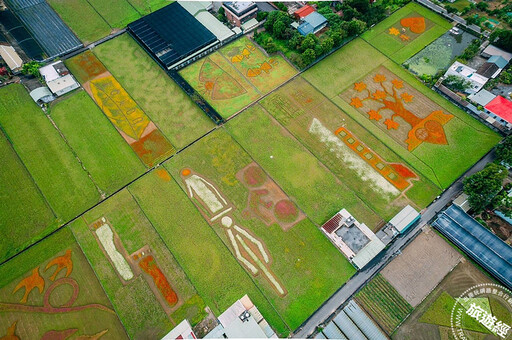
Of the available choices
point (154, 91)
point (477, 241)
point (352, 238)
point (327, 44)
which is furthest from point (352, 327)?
point (154, 91)

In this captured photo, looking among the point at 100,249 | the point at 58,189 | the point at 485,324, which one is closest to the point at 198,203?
the point at 100,249

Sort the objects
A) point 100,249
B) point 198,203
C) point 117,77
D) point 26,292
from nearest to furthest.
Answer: point 26,292
point 100,249
point 198,203
point 117,77

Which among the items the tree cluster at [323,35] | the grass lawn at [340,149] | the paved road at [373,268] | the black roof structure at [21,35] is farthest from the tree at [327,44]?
the black roof structure at [21,35]

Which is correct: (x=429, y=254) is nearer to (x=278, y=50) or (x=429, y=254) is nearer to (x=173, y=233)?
(x=173, y=233)

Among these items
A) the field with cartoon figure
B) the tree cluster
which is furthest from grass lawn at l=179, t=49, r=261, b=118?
the field with cartoon figure

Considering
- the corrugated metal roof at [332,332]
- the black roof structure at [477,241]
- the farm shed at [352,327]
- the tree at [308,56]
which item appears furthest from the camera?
the tree at [308,56]

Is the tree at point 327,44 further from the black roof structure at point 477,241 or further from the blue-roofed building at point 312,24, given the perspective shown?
the black roof structure at point 477,241
